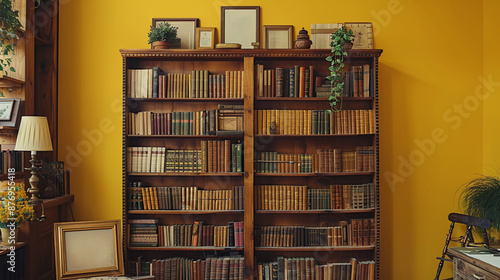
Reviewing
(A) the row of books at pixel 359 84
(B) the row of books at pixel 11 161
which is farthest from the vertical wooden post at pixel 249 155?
(B) the row of books at pixel 11 161

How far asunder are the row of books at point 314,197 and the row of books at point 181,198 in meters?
0.25

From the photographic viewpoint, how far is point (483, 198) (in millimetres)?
3703

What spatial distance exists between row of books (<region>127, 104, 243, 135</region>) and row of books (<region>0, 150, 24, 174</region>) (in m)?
0.92

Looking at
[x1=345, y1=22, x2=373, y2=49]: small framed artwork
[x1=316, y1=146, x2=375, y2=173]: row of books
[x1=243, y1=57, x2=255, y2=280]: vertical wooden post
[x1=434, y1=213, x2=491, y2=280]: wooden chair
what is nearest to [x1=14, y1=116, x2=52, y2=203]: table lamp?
[x1=243, y1=57, x2=255, y2=280]: vertical wooden post

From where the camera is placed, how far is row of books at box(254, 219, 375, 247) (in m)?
3.88

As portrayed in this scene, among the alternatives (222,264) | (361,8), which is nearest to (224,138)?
(222,264)

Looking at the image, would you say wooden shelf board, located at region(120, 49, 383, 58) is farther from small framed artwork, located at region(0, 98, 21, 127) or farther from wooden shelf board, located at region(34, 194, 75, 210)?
wooden shelf board, located at region(34, 194, 75, 210)

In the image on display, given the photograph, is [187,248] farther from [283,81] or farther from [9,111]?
[9,111]

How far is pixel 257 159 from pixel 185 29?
147cm

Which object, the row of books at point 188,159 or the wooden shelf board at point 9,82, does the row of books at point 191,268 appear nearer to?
the row of books at point 188,159

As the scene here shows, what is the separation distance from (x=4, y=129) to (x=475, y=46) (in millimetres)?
4436

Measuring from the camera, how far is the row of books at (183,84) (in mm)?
3912

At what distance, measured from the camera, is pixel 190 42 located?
414 centimetres

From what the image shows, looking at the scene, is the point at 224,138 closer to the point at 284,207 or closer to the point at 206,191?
the point at 206,191
